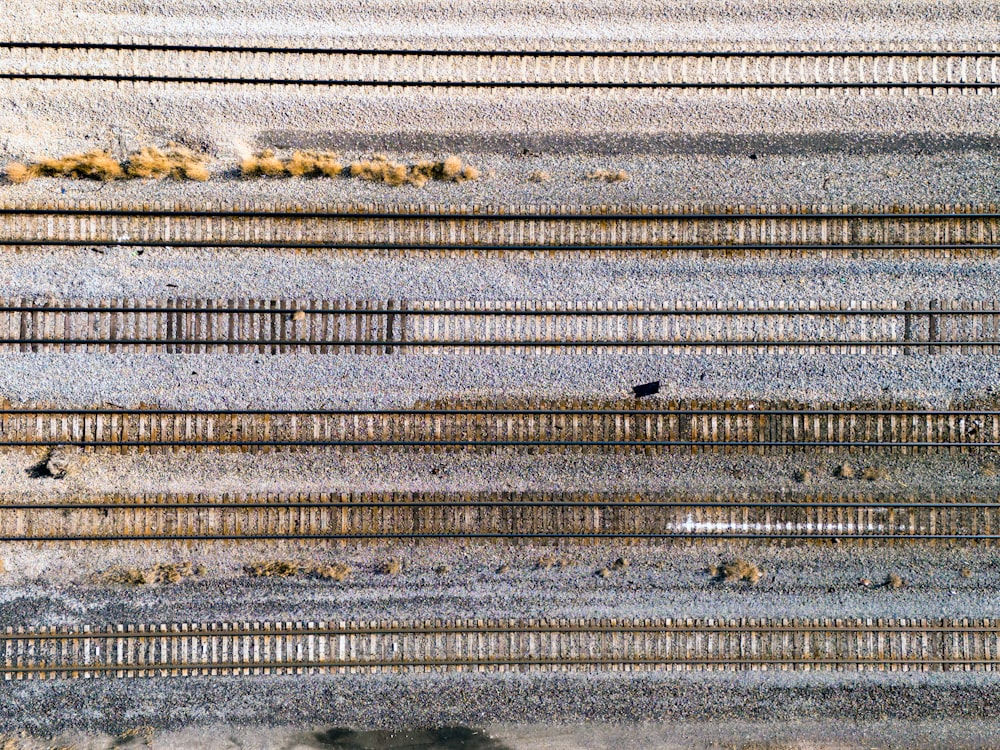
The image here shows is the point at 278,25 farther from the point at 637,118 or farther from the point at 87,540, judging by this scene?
the point at 87,540

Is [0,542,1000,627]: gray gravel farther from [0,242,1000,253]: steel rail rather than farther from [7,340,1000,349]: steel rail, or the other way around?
[0,242,1000,253]: steel rail

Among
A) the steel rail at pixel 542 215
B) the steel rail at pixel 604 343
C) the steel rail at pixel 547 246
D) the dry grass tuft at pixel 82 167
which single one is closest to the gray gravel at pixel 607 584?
the steel rail at pixel 604 343

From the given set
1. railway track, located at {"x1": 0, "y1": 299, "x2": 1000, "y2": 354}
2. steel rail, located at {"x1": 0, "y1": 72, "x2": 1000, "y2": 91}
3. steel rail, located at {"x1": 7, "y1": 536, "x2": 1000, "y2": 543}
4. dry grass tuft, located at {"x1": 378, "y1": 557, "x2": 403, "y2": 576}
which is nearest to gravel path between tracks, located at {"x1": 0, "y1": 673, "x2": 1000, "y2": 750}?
dry grass tuft, located at {"x1": 378, "y1": 557, "x2": 403, "y2": 576}

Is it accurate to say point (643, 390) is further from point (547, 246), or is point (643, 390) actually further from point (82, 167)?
point (82, 167)

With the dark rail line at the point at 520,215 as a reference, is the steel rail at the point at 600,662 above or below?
below

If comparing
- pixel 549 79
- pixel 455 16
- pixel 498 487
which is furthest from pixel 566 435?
pixel 455 16

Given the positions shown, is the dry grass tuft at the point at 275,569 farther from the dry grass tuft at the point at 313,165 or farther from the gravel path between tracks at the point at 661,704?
the dry grass tuft at the point at 313,165
